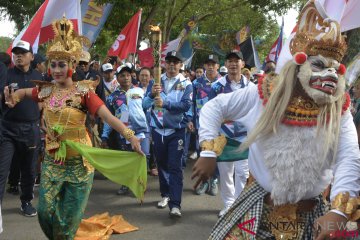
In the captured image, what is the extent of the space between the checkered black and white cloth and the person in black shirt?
3456mm

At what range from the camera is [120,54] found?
10164mm

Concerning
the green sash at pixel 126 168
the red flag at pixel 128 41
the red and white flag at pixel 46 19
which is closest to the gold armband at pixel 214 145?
the green sash at pixel 126 168

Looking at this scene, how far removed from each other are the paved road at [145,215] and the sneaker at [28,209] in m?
0.07

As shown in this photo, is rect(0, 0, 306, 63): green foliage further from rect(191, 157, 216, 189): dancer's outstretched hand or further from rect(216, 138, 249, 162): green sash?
rect(191, 157, 216, 189): dancer's outstretched hand

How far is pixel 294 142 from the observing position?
2.74 metres

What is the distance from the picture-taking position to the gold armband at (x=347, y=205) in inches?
93.6

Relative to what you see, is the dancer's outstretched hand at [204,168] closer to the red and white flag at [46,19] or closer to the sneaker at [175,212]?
the sneaker at [175,212]

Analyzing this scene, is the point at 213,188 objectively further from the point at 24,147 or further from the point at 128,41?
the point at 128,41

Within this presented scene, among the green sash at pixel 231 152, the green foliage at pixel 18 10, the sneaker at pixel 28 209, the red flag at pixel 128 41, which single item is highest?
the green foliage at pixel 18 10

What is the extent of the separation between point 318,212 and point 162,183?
3728mm

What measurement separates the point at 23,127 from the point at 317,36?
4.07 metres

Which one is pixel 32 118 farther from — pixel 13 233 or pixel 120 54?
pixel 120 54

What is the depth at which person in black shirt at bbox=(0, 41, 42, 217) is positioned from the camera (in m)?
5.65

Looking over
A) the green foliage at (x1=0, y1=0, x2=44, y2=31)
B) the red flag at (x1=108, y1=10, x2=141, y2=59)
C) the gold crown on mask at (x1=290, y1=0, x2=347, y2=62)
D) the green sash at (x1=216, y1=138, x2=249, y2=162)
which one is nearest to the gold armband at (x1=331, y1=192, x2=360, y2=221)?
the gold crown on mask at (x1=290, y1=0, x2=347, y2=62)
